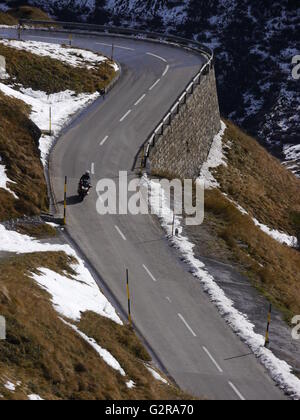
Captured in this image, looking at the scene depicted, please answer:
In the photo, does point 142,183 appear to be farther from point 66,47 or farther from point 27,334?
point 66,47

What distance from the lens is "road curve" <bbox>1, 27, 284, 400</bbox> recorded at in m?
23.5

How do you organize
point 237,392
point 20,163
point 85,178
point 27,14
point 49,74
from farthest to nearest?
point 27,14, point 49,74, point 20,163, point 85,178, point 237,392

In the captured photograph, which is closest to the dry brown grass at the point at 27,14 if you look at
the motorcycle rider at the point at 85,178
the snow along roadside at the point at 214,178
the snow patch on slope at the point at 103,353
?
the snow along roadside at the point at 214,178

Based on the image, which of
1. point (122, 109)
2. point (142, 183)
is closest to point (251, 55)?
point (122, 109)

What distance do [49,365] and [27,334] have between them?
121 centimetres

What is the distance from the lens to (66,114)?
43.6 metres

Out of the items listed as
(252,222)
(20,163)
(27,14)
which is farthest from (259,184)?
(27,14)

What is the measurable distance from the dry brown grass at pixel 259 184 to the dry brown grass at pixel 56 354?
2387 centimetres

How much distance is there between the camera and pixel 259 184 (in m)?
52.2

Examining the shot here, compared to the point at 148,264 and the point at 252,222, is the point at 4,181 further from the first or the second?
the point at 252,222

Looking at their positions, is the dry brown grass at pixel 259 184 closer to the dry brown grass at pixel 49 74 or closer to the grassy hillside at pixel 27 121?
the dry brown grass at pixel 49 74

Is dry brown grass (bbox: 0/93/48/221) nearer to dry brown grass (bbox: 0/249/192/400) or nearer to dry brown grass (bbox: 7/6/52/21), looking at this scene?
dry brown grass (bbox: 0/249/192/400)

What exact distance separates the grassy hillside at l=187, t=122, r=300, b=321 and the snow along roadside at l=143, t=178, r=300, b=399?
2.92ft

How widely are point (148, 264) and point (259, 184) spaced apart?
24.1 metres
